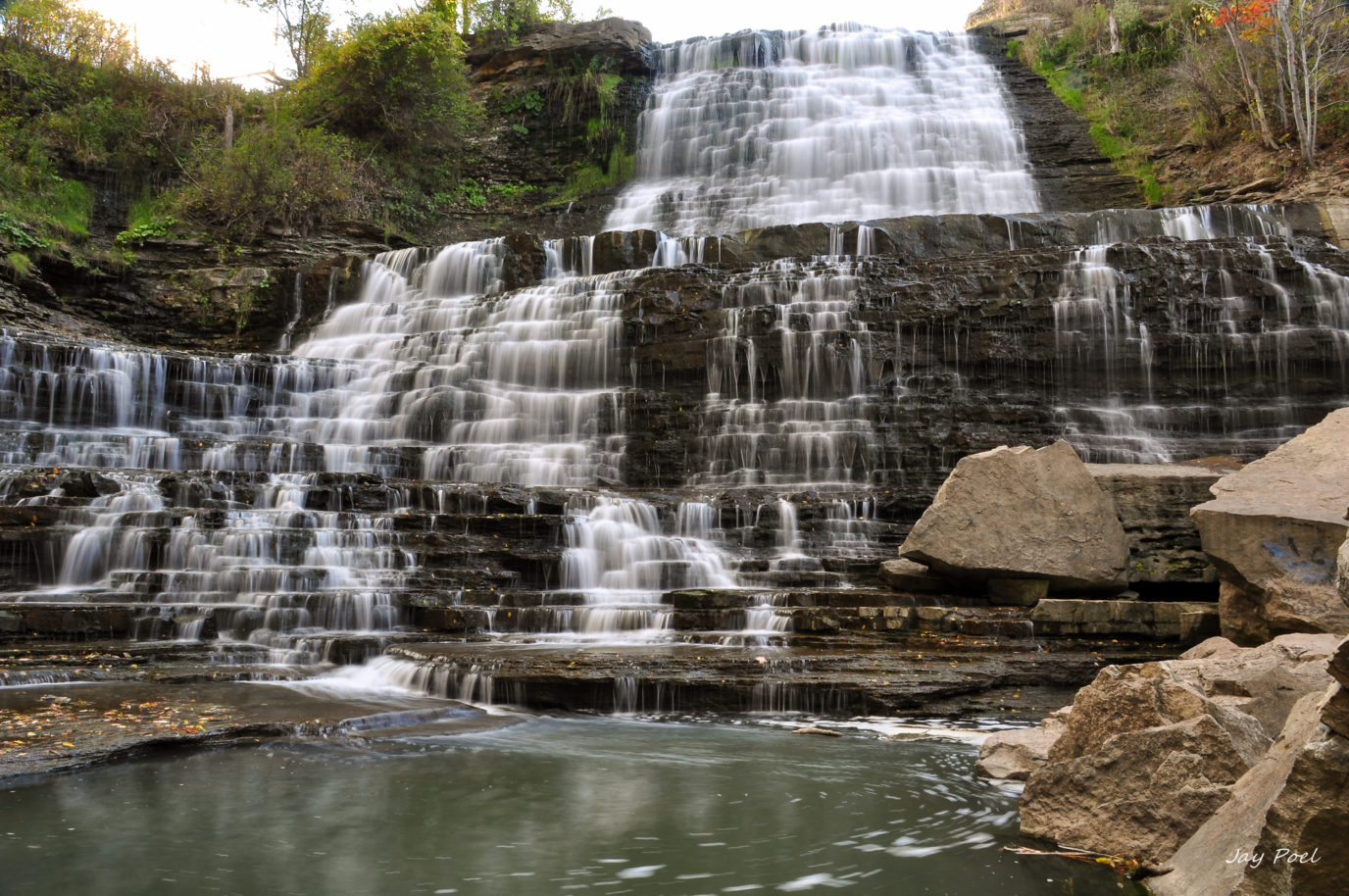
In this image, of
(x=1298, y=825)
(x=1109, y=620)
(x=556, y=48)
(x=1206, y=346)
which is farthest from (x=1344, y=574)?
(x=556, y=48)

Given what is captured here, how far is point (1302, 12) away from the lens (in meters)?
17.9

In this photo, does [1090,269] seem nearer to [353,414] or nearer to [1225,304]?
[1225,304]

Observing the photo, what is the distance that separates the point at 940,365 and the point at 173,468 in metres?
10.9

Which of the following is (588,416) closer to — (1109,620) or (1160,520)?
(1160,520)

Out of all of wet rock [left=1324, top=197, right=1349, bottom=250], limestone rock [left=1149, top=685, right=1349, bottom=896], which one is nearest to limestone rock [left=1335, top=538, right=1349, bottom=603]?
limestone rock [left=1149, top=685, right=1349, bottom=896]

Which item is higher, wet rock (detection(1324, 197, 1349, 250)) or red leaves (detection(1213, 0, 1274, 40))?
red leaves (detection(1213, 0, 1274, 40))

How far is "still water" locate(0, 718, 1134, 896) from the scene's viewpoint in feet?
11.6

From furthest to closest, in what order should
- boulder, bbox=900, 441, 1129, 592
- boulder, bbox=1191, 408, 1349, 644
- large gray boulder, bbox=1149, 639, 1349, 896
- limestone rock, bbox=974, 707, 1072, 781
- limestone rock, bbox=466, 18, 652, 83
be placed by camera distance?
limestone rock, bbox=466, 18, 652, 83 → boulder, bbox=900, 441, 1129, 592 → boulder, bbox=1191, 408, 1349, 644 → limestone rock, bbox=974, 707, 1072, 781 → large gray boulder, bbox=1149, 639, 1349, 896

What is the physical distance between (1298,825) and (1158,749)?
1.12 m

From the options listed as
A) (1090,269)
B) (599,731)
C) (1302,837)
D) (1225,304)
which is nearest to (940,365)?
(1090,269)

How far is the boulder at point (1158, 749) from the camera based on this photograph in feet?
11.4

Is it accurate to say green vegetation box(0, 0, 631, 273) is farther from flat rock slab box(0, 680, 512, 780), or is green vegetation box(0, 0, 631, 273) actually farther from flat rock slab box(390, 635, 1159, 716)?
flat rock slab box(390, 635, 1159, 716)
